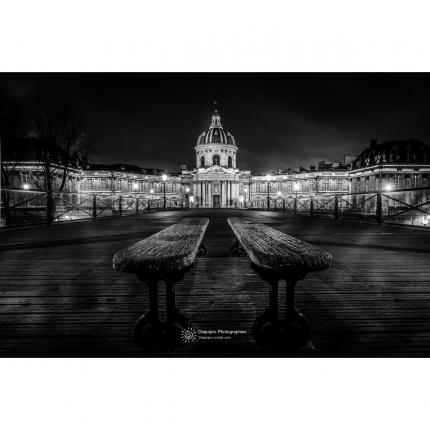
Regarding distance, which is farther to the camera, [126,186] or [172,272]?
[126,186]

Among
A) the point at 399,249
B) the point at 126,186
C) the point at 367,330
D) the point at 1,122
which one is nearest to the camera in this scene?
the point at 367,330

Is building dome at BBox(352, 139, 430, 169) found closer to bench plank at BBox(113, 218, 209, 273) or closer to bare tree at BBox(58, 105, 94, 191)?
bare tree at BBox(58, 105, 94, 191)

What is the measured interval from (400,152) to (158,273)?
94946mm

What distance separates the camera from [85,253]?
6145 mm

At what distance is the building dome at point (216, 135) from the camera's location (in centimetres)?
9616

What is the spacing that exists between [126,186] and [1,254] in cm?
9210

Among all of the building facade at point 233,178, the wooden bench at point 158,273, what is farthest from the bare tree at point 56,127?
the building facade at point 233,178

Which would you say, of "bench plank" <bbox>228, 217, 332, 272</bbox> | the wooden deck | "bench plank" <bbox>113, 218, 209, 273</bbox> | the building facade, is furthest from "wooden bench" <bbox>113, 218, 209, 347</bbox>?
the building facade

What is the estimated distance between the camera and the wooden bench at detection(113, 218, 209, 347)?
A: 2379 millimetres

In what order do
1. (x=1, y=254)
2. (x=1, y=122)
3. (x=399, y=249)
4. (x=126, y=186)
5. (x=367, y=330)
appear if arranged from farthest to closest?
(x=126, y=186), (x=1, y=122), (x=399, y=249), (x=1, y=254), (x=367, y=330)

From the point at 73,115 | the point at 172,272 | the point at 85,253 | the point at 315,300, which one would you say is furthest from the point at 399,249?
the point at 73,115

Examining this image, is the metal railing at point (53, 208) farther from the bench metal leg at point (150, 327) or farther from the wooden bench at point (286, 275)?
the wooden bench at point (286, 275)

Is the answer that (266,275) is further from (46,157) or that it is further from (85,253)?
(46,157)

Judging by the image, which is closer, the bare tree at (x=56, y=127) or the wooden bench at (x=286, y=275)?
the wooden bench at (x=286, y=275)
